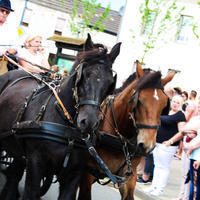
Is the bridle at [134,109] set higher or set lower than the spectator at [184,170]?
higher

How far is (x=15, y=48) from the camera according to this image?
5883 mm

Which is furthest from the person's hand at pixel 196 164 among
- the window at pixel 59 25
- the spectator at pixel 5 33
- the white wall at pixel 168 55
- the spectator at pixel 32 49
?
the window at pixel 59 25

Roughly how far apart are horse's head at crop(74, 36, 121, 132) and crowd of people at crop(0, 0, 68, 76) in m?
1.96

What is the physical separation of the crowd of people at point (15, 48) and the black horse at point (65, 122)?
5.18 ft

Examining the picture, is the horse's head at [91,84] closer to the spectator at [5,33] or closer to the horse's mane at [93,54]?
the horse's mane at [93,54]

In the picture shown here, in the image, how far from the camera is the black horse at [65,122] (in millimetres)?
3533

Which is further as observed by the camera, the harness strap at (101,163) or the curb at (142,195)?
the curb at (142,195)

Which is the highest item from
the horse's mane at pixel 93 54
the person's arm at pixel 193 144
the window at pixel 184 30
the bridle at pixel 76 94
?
the window at pixel 184 30

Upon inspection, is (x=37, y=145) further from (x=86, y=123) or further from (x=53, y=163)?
(x=86, y=123)

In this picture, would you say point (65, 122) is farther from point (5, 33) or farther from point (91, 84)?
point (5, 33)

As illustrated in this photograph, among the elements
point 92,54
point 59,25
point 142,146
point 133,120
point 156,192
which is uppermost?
point 59,25

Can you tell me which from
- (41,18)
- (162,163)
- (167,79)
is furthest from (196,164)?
(41,18)

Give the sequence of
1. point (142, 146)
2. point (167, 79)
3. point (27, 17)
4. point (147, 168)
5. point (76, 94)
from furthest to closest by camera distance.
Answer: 1. point (27, 17)
2. point (147, 168)
3. point (167, 79)
4. point (142, 146)
5. point (76, 94)

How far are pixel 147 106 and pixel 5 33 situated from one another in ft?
9.30
